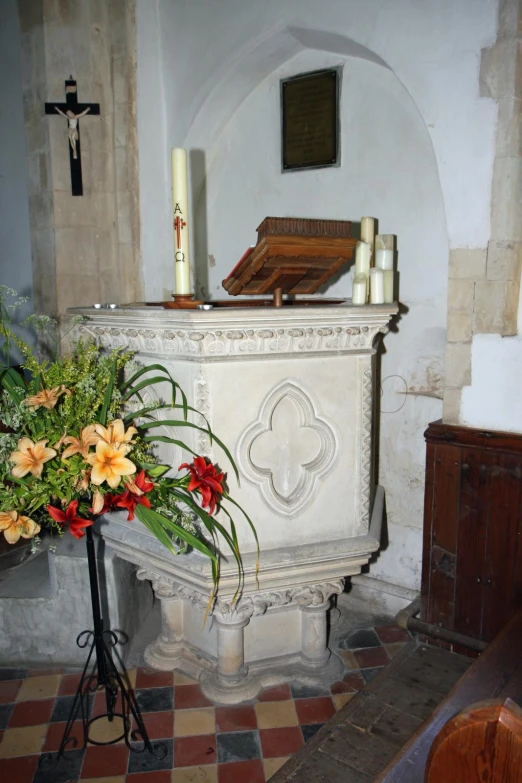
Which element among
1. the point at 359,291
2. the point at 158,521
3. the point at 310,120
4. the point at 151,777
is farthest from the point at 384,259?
the point at 151,777

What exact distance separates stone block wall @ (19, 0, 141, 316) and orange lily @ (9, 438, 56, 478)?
165 cm

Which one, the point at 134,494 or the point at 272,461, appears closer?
the point at 134,494

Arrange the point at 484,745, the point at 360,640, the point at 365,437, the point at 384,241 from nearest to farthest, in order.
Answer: the point at 484,745 < the point at 365,437 < the point at 384,241 < the point at 360,640

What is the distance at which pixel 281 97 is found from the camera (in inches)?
131

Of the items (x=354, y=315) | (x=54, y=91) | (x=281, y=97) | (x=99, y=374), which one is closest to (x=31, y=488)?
(x=99, y=374)

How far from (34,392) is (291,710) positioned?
1.51 m

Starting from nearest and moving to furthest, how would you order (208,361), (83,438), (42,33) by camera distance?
(83,438)
(208,361)
(42,33)

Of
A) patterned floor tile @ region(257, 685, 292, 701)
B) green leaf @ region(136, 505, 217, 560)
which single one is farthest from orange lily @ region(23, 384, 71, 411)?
patterned floor tile @ region(257, 685, 292, 701)

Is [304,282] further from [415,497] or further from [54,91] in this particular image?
[54,91]

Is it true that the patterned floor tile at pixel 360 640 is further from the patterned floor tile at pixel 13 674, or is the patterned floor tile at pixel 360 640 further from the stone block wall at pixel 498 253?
the patterned floor tile at pixel 13 674

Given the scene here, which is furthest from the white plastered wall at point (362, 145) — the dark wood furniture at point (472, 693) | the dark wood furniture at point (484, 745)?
the dark wood furniture at point (484, 745)

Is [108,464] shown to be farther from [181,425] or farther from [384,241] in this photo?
[384,241]

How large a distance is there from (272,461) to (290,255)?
713mm

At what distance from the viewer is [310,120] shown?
10.7 ft
